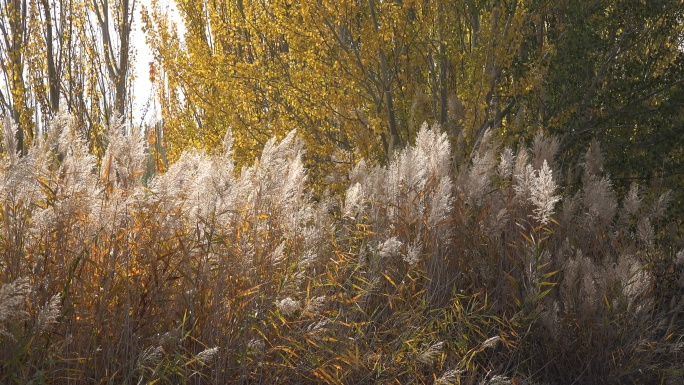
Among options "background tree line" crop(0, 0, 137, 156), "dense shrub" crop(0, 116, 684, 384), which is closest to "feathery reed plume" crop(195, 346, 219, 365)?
"dense shrub" crop(0, 116, 684, 384)

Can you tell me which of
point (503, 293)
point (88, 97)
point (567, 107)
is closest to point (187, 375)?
point (503, 293)

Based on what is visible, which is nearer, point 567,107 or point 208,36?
point 567,107

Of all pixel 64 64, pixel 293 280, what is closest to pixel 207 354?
pixel 293 280

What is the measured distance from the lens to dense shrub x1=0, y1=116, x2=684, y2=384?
3473 millimetres

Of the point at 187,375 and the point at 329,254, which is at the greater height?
the point at 329,254

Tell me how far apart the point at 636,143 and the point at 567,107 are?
2.22ft

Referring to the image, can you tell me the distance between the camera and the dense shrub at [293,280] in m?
3.47

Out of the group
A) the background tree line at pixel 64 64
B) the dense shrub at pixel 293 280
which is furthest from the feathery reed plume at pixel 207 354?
the background tree line at pixel 64 64

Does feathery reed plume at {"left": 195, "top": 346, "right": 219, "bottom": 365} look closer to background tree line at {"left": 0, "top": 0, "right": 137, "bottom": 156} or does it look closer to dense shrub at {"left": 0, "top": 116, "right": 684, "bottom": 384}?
dense shrub at {"left": 0, "top": 116, "right": 684, "bottom": 384}

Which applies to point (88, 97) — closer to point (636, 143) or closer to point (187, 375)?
point (636, 143)

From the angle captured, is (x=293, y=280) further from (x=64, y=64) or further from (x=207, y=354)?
(x=64, y=64)

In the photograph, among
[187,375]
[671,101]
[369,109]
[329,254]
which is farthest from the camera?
[369,109]

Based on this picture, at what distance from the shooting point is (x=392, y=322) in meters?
4.61

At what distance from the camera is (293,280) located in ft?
A: 13.5
